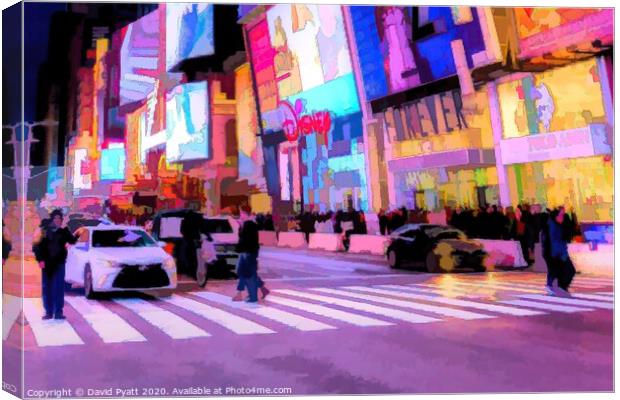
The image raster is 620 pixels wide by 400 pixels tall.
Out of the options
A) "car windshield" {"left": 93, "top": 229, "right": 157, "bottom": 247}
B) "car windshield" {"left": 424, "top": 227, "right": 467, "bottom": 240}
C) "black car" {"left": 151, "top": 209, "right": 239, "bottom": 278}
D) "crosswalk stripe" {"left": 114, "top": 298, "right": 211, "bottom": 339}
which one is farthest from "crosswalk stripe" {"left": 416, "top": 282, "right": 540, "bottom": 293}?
"car windshield" {"left": 93, "top": 229, "right": 157, "bottom": 247}

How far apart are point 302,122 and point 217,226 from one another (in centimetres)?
206

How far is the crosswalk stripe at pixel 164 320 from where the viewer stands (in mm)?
8387

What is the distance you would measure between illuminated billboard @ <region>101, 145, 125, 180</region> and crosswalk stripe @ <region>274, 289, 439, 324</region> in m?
2.79

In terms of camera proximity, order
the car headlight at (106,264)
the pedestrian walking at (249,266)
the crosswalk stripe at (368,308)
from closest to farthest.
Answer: the crosswalk stripe at (368,308), the pedestrian walking at (249,266), the car headlight at (106,264)

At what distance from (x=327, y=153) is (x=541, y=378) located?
437cm

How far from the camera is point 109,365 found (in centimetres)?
787

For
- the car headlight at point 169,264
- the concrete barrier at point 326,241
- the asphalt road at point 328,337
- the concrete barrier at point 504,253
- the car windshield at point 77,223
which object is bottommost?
the asphalt road at point 328,337

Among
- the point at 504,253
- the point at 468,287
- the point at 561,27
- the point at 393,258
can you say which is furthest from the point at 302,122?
the point at 561,27

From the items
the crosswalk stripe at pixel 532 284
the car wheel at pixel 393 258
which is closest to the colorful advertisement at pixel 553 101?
the crosswalk stripe at pixel 532 284

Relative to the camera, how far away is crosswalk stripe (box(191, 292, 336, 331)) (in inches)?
340

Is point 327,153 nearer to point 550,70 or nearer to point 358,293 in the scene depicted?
point 358,293

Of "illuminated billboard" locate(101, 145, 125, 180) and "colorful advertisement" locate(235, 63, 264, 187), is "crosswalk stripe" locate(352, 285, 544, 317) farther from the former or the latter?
"illuminated billboard" locate(101, 145, 125, 180)

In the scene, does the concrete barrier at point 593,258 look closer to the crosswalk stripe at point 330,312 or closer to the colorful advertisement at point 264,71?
the crosswalk stripe at point 330,312

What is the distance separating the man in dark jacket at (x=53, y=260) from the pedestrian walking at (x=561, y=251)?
697 centimetres
